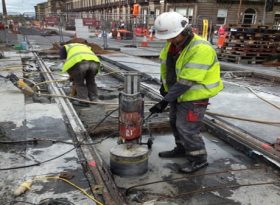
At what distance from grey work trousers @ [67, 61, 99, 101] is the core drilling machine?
A: 280 cm

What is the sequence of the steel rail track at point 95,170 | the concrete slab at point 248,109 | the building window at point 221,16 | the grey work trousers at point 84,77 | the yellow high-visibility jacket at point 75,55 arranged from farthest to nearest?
the building window at point 221,16, the grey work trousers at point 84,77, the yellow high-visibility jacket at point 75,55, the concrete slab at point 248,109, the steel rail track at point 95,170

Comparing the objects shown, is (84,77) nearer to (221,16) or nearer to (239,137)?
(239,137)

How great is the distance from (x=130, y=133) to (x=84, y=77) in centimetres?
319

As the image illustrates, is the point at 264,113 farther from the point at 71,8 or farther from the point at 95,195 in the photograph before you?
the point at 71,8

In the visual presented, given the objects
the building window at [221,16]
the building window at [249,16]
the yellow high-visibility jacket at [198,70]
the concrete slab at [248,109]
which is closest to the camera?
the yellow high-visibility jacket at [198,70]

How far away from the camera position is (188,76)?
3.67 meters

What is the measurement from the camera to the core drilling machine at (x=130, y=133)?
12.7 feet

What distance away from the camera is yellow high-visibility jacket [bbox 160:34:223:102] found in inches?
145

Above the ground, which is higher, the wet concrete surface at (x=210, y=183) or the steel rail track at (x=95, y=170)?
the steel rail track at (x=95, y=170)

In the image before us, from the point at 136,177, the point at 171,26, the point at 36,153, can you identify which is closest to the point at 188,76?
the point at 171,26

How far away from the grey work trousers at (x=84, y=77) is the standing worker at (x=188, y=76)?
2.63 metres

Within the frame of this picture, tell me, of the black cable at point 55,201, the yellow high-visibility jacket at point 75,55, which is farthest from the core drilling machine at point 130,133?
the yellow high-visibility jacket at point 75,55

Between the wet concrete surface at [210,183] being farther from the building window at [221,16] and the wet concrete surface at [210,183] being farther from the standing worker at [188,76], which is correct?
the building window at [221,16]

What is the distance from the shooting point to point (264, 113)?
6551mm
